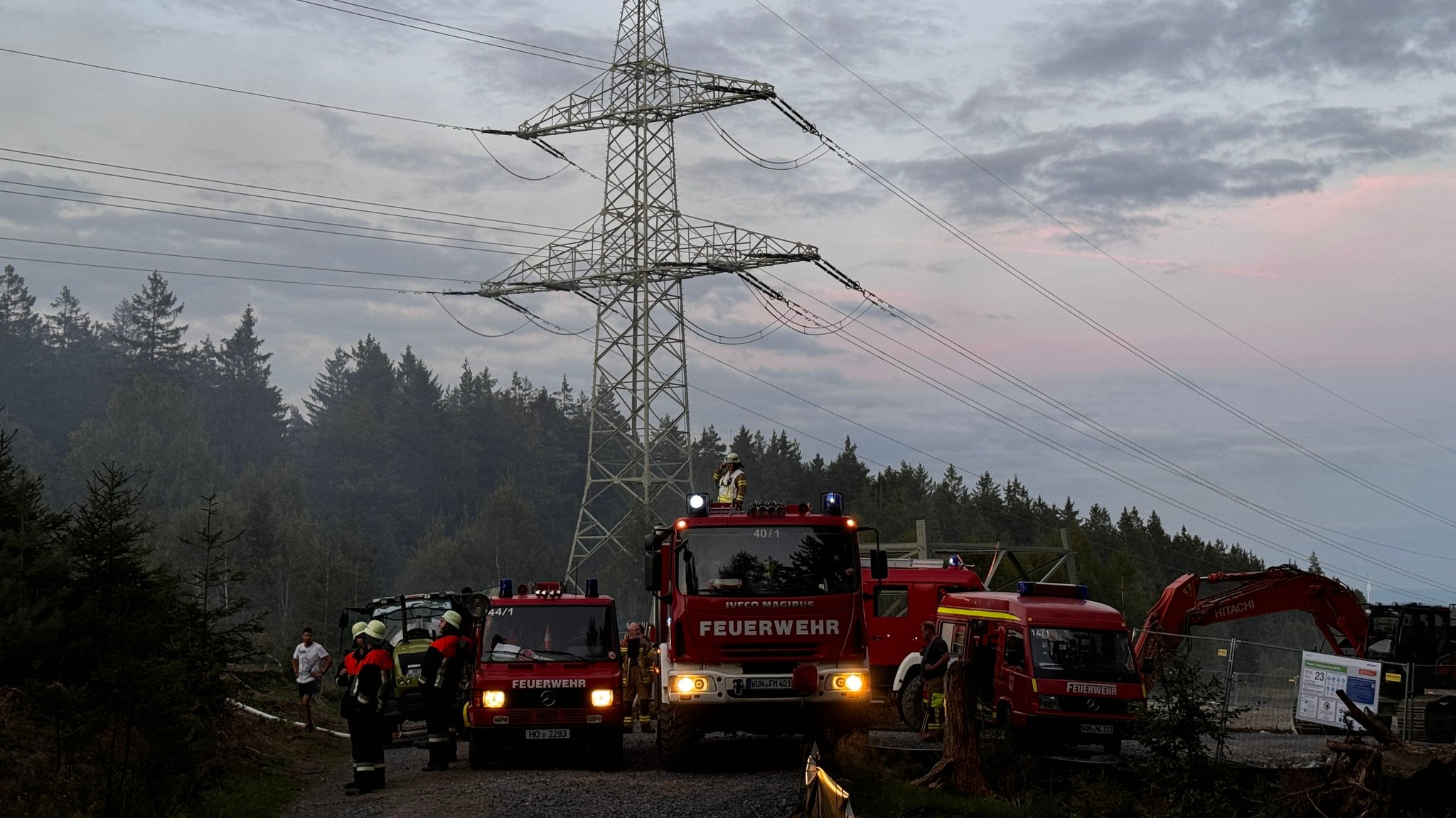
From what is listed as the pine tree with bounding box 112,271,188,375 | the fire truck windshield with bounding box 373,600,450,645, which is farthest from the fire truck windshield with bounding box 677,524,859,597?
the pine tree with bounding box 112,271,188,375

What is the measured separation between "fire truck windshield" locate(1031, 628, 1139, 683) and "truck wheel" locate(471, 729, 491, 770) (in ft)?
26.0

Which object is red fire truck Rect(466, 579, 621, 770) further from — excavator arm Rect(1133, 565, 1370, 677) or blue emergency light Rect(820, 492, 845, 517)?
excavator arm Rect(1133, 565, 1370, 677)

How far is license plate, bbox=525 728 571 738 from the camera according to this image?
17.6m

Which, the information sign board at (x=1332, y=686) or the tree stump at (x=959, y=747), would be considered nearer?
the tree stump at (x=959, y=747)

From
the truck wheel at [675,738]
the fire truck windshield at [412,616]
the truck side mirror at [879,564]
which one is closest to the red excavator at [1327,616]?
the truck side mirror at [879,564]

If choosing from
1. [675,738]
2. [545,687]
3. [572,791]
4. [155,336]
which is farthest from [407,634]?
[155,336]

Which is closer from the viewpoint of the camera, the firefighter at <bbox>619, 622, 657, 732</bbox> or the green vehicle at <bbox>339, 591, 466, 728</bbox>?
the green vehicle at <bbox>339, 591, 466, 728</bbox>

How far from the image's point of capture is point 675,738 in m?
17.1

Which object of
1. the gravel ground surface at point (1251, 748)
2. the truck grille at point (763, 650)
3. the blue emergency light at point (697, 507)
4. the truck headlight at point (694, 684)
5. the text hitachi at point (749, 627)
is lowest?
the gravel ground surface at point (1251, 748)

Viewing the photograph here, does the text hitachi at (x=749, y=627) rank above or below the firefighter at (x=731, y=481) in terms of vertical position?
below

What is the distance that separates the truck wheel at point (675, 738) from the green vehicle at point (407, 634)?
189 inches

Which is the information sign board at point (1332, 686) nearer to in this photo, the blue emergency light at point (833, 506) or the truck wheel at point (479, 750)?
the blue emergency light at point (833, 506)

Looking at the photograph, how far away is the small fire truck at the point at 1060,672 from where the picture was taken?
1953 centimetres

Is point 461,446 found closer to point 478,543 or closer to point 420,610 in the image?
point 478,543
